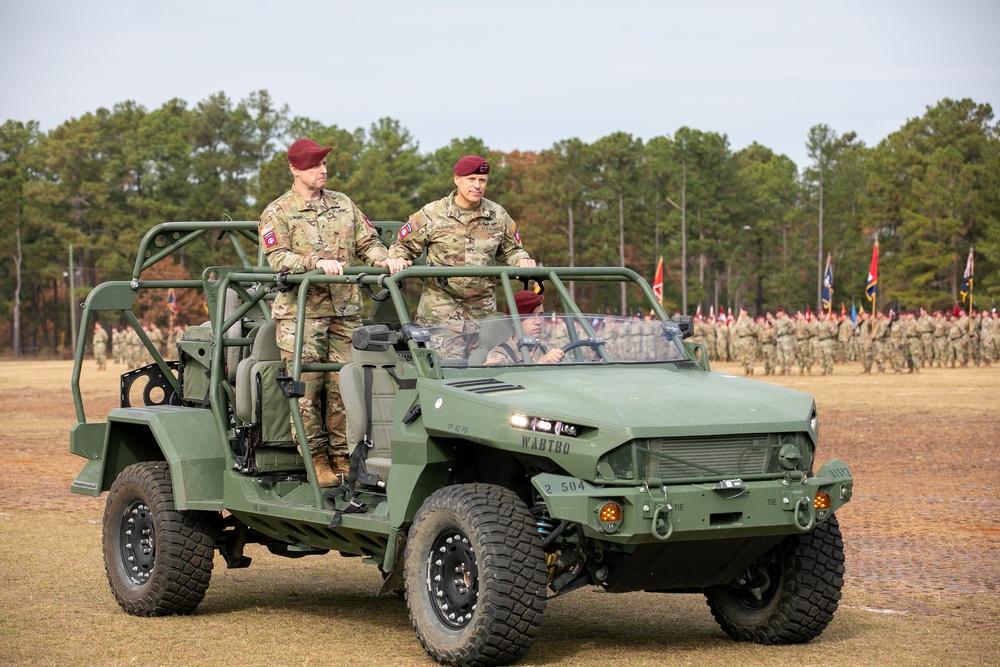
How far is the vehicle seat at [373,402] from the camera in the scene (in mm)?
8258

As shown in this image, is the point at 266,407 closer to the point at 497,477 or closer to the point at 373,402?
the point at 373,402

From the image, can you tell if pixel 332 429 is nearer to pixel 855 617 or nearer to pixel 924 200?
pixel 855 617

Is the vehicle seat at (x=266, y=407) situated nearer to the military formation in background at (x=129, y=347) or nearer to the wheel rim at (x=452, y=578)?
the wheel rim at (x=452, y=578)

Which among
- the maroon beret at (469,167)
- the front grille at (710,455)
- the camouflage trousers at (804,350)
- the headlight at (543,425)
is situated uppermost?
the maroon beret at (469,167)

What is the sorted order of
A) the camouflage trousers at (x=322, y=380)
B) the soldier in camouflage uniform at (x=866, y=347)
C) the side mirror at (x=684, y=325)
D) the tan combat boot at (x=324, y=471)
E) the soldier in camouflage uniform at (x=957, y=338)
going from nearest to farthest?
1. the side mirror at (x=684, y=325)
2. the tan combat boot at (x=324, y=471)
3. the camouflage trousers at (x=322, y=380)
4. the soldier in camouflage uniform at (x=866, y=347)
5. the soldier in camouflage uniform at (x=957, y=338)

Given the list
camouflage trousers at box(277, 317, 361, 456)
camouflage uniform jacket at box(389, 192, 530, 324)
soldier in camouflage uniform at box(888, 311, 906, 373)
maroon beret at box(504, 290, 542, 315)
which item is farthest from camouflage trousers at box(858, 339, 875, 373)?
camouflage trousers at box(277, 317, 361, 456)

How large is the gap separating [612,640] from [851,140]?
4698 inches

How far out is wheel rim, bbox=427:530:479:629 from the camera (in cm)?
715

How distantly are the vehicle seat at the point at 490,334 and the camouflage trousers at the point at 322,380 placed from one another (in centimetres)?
106

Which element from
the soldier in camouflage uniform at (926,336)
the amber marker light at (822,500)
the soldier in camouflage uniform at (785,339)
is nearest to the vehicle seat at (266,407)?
the amber marker light at (822,500)

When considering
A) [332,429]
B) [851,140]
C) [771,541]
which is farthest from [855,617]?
[851,140]

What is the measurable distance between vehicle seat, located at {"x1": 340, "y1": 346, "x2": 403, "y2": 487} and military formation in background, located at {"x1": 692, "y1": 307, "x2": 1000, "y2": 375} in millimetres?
36052

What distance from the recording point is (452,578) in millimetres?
7285

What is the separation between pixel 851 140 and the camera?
402 feet
